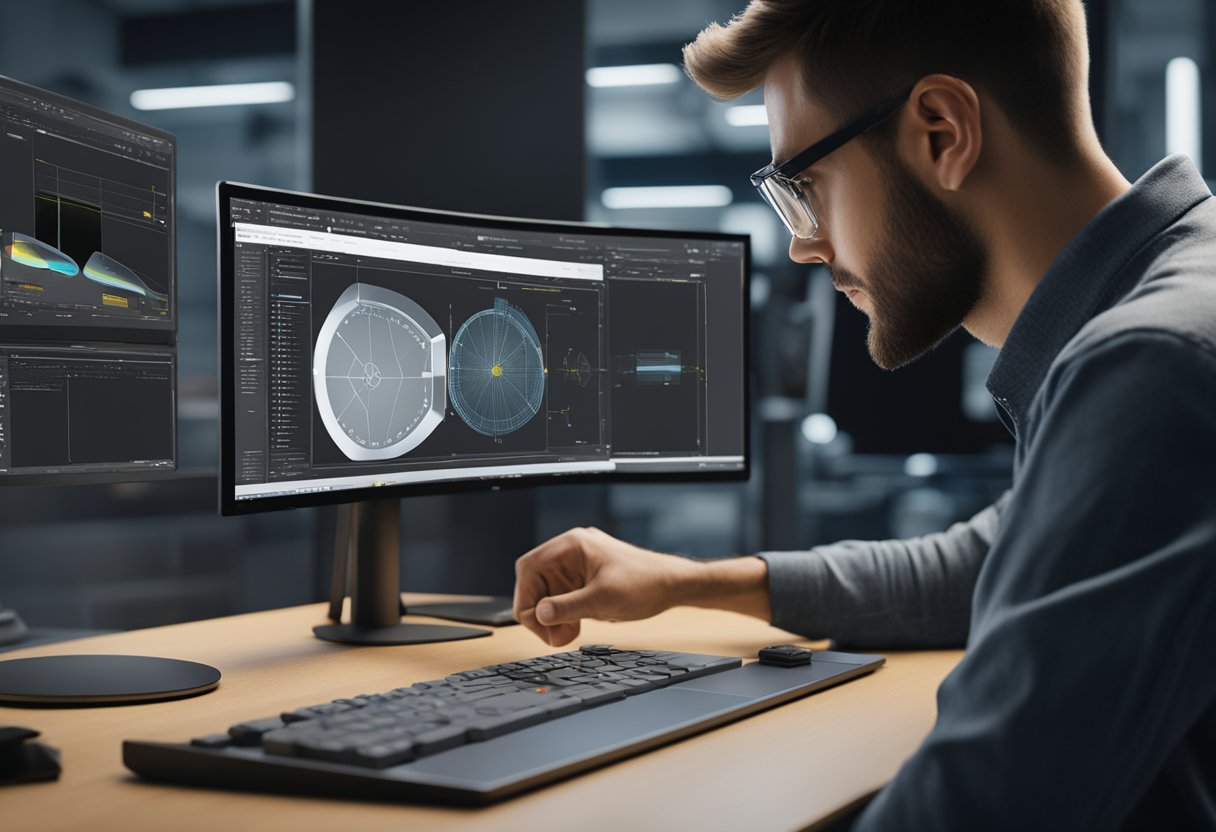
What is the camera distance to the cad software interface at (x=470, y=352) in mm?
1234

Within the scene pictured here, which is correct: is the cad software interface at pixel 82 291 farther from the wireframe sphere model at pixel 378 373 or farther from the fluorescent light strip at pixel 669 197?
the fluorescent light strip at pixel 669 197

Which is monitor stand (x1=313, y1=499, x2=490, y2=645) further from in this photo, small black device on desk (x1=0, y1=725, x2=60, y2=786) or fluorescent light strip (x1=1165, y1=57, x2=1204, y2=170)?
fluorescent light strip (x1=1165, y1=57, x2=1204, y2=170)

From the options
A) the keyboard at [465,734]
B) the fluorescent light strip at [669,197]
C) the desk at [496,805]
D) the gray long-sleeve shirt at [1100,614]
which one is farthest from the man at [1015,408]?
the fluorescent light strip at [669,197]

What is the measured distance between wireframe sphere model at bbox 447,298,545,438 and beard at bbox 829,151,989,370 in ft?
1.72

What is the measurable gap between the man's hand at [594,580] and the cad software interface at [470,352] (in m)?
0.22

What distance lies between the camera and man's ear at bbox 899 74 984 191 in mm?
895

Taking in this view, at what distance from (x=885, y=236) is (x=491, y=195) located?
4.51 ft

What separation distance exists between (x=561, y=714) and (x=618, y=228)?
805 mm

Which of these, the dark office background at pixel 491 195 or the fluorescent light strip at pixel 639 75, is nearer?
the dark office background at pixel 491 195

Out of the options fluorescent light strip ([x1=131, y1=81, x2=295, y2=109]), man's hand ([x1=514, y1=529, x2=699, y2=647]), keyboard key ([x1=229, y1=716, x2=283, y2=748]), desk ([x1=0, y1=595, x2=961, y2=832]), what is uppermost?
fluorescent light strip ([x1=131, y1=81, x2=295, y2=109])

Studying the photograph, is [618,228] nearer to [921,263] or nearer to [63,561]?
[921,263]

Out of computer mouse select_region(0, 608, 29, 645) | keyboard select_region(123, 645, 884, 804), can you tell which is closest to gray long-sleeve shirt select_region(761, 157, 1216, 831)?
keyboard select_region(123, 645, 884, 804)

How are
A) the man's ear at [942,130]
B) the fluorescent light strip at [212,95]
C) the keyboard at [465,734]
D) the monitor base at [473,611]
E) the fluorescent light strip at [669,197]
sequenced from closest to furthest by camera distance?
the keyboard at [465,734] < the man's ear at [942,130] < the monitor base at [473,611] < the fluorescent light strip at [212,95] < the fluorescent light strip at [669,197]

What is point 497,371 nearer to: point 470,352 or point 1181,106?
point 470,352
